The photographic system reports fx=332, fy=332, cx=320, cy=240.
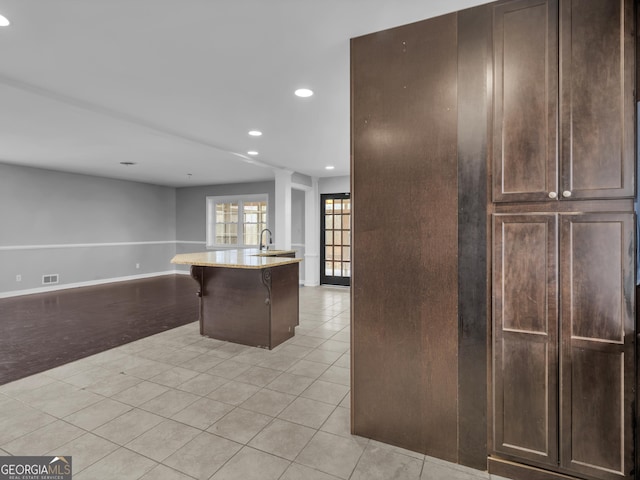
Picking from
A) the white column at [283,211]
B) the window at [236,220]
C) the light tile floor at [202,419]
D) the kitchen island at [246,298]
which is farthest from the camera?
the window at [236,220]

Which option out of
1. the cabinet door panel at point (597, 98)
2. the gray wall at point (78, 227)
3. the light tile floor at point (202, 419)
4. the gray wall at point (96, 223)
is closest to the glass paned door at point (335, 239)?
the gray wall at point (96, 223)

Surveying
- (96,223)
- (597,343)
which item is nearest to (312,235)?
(96,223)

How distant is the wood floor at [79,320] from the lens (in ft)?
11.4

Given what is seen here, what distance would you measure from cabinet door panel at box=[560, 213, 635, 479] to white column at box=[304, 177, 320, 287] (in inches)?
248

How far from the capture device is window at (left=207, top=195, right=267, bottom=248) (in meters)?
8.79

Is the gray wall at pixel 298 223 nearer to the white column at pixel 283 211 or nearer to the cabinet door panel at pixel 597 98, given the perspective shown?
the white column at pixel 283 211

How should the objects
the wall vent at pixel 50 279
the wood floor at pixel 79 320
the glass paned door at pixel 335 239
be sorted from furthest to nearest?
1. the glass paned door at pixel 335 239
2. the wall vent at pixel 50 279
3. the wood floor at pixel 79 320

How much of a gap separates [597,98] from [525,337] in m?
1.21

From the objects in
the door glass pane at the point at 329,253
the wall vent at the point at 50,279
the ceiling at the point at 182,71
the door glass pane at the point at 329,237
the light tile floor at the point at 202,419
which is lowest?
the light tile floor at the point at 202,419

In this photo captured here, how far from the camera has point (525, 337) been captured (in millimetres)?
1721

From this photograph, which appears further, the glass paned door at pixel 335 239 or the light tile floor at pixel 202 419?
the glass paned door at pixel 335 239

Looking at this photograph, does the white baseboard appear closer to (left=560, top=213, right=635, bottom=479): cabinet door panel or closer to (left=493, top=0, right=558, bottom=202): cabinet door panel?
(left=493, top=0, right=558, bottom=202): cabinet door panel

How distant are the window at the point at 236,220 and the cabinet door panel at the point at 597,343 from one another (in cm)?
755

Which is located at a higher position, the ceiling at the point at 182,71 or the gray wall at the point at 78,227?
the ceiling at the point at 182,71
